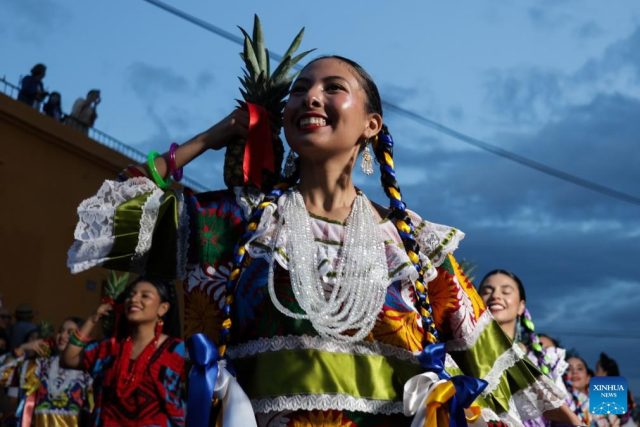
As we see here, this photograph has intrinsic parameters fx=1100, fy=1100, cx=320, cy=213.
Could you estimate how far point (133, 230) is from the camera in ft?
10.1

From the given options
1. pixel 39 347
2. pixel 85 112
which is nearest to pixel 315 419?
pixel 39 347

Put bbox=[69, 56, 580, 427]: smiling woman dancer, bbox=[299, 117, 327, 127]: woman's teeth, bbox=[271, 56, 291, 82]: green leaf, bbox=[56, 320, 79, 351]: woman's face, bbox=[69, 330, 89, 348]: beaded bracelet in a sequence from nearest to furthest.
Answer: bbox=[69, 56, 580, 427]: smiling woman dancer < bbox=[299, 117, 327, 127]: woman's teeth < bbox=[271, 56, 291, 82]: green leaf < bbox=[69, 330, 89, 348]: beaded bracelet < bbox=[56, 320, 79, 351]: woman's face

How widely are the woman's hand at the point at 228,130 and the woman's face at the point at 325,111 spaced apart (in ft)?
0.42

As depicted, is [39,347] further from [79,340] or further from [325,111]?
[325,111]

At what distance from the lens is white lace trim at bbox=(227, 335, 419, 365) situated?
2.87 meters

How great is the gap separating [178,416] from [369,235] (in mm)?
3298

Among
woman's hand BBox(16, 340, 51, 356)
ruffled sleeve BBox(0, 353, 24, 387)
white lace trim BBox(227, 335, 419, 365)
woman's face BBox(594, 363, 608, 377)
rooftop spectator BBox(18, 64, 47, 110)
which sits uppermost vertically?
rooftop spectator BBox(18, 64, 47, 110)

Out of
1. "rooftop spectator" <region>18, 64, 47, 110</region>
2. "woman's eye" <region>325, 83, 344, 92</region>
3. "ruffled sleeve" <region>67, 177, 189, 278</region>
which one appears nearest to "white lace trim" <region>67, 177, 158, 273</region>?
"ruffled sleeve" <region>67, 177, 189, 278</region>

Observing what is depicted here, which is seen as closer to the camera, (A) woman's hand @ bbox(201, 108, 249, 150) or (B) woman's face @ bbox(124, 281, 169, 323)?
(A) woman's hand @ bbox(201, 108, 249, 150)

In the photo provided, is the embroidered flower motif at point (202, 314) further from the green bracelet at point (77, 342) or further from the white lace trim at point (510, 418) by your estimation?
the green bracelet at point (77, 342)

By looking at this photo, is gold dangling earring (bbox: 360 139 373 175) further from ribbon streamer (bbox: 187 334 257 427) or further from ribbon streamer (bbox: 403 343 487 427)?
ribbon streamer (bbox: 187 334 257 427)

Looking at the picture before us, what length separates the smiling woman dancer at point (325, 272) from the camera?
2859 mm

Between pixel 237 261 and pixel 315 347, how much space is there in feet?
1.09

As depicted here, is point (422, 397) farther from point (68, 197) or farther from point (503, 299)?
point (68, 197)
